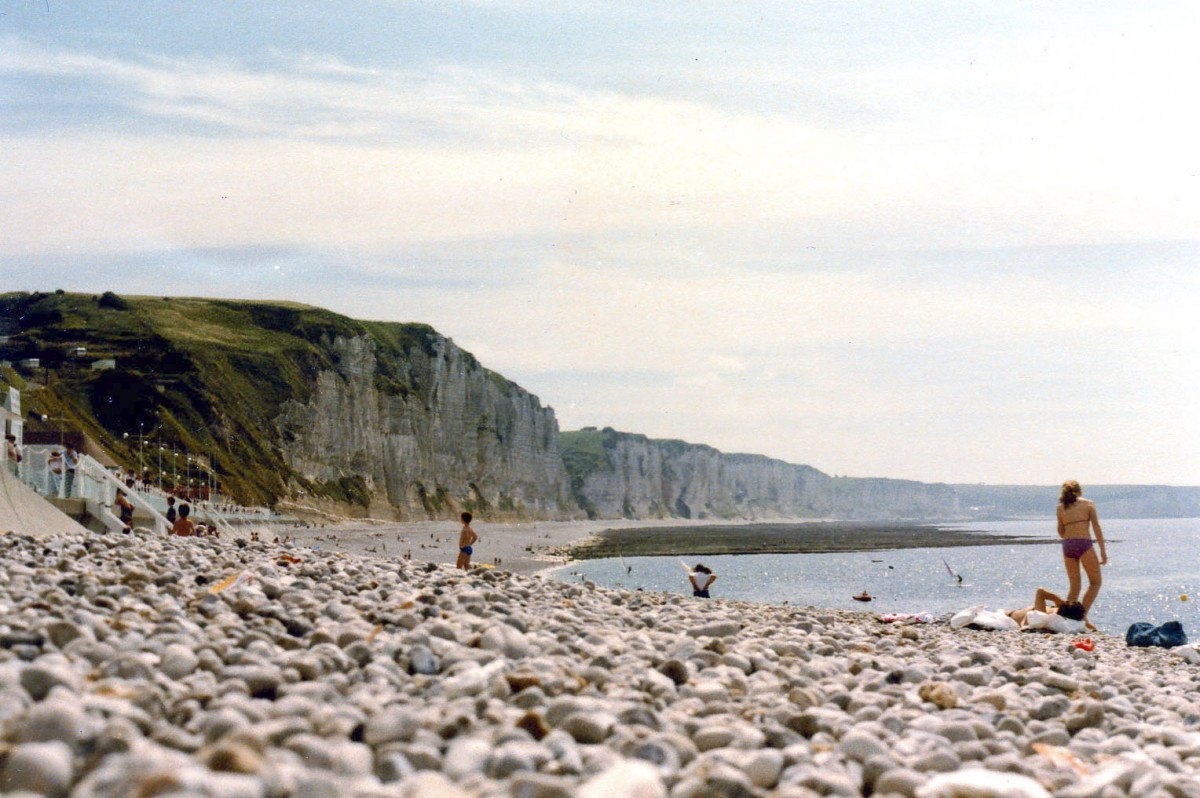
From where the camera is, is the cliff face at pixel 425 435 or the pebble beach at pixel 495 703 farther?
the cliff face at pixel 425 435

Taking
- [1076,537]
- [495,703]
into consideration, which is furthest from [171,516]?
[495,703]

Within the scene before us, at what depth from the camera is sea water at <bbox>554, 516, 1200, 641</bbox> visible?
39.2 m

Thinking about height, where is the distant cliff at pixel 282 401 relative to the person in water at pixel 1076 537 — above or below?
above

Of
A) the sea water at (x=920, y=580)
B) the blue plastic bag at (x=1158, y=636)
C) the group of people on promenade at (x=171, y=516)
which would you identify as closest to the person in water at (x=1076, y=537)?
the blue plastic bag at (x=1158, y=636)

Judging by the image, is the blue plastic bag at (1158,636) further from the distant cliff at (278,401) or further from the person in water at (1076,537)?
the distant cliff at (278,401)

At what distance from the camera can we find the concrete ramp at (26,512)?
1681 cm

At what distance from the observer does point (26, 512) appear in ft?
58.3

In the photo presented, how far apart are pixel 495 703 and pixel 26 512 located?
1564cm

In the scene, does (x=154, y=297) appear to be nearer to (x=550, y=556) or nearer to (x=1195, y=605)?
(x=550, y=556)

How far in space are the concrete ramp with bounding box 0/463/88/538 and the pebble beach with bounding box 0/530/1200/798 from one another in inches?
352

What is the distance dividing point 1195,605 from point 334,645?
4566cm

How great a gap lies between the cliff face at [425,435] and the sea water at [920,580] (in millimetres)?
42005

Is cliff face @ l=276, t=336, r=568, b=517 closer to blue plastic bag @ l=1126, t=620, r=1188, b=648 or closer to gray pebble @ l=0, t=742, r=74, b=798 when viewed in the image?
blue plastic bag @ l=1126, t=620, r=1188, b=648

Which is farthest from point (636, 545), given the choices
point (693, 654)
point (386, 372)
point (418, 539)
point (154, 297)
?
point (693, 654)
